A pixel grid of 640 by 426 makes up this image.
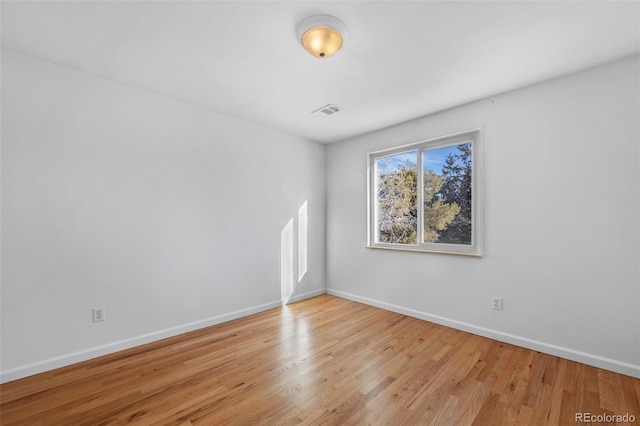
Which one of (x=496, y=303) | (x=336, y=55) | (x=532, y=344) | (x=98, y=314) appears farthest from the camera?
(x=496, y=303)

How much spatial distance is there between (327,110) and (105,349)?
125 inches

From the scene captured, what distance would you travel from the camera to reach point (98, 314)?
2.43 metres

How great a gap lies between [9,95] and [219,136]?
64.9 inches

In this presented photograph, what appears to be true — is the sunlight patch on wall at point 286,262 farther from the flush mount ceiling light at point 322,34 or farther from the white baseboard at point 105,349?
the flush mount ceiling light at point 322,34

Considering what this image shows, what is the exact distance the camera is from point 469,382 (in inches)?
80.0

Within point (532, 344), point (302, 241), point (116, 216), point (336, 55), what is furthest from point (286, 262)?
point (532, 344)

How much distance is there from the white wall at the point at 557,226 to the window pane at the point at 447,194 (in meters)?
0.23

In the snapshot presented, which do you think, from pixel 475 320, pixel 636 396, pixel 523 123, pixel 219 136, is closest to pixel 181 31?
pixel 219 136

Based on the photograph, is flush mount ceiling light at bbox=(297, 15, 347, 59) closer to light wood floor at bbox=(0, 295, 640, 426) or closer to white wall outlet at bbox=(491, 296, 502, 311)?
light wood floor at bbox=(0, 295, 640, 426)

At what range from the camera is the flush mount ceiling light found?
1755 mm

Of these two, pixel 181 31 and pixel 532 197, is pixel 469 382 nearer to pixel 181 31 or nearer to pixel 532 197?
pixel 532 197

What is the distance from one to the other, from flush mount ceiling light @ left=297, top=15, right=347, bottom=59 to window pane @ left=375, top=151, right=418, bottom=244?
6.69ft

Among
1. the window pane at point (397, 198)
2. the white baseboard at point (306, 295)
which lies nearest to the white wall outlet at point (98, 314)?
the white baseboard at point (306, 295)

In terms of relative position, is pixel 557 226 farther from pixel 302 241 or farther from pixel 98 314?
pixel 98 314
